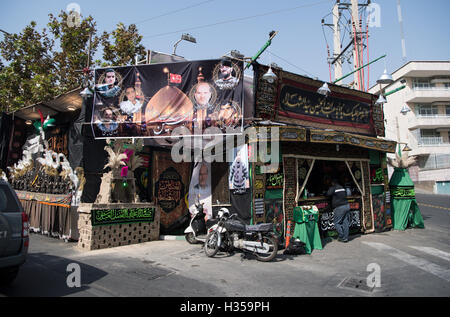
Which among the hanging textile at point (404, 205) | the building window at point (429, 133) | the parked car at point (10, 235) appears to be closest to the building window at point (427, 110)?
the building window at point (429, 133)

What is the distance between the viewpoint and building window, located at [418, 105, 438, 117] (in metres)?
33.6

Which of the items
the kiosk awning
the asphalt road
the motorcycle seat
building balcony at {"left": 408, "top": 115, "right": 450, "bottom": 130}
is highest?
building balcony at {"left": 408, "top": 115, "right": 450, "bottom": 130}

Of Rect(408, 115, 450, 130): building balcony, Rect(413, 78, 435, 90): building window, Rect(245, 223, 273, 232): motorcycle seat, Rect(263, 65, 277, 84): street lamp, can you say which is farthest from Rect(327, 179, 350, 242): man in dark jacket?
Rect(413, 78, 435, 90): building window

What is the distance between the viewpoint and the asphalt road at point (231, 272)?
4.67 m

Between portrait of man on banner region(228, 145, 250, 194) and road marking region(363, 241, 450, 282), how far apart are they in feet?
13.6

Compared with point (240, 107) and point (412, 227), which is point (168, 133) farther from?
point (412, 227)

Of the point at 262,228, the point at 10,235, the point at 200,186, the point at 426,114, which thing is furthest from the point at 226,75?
Answer: the point at 426,114

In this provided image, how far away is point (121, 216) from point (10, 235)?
3926 millimetres

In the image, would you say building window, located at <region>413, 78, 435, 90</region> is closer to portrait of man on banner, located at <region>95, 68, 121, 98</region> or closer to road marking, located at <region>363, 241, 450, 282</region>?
road marking, located at <region>363, 241, 450, 282</region>

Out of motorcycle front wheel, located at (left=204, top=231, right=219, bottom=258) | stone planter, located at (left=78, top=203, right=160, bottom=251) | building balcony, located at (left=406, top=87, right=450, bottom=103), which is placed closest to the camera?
motorcycle front wheel, located at (left=204, top=231, right=219, bottom=258)

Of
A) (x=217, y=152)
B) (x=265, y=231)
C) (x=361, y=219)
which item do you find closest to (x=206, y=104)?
(x=217, y=152)

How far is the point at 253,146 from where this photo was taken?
25.5ft

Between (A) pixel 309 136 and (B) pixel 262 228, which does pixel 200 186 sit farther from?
(A) pixel 309 136
